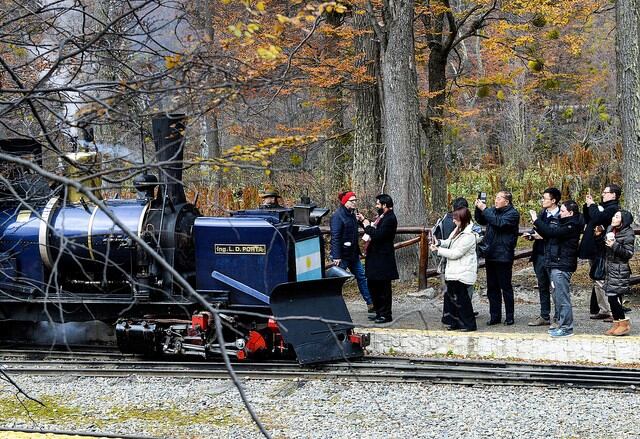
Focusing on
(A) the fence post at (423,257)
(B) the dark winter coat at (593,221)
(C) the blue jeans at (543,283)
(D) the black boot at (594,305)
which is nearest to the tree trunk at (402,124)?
(A) the fence post at (423,257)

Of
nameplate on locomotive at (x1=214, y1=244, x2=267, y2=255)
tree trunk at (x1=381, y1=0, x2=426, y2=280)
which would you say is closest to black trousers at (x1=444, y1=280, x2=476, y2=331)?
nameplate on locomotive at (x1=214, y1=244, x2=267, y2=255)

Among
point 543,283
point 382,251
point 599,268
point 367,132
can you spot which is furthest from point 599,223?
point 367,132

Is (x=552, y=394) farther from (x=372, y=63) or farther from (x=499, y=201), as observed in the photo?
(x=372, y=63)

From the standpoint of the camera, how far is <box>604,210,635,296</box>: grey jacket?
34.7 feet

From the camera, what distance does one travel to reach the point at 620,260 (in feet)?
34.9

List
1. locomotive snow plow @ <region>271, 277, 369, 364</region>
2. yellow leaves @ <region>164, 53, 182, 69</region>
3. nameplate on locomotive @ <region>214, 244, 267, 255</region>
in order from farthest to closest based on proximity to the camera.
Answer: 1. nameplate on locomotive @ <region>214, 244, 267, 255</region>
2. locomotive snow plow @ <region>271, 277, 369, 364</region>
3. yellow leaves @ <region>164, 53, 182, 69</region>

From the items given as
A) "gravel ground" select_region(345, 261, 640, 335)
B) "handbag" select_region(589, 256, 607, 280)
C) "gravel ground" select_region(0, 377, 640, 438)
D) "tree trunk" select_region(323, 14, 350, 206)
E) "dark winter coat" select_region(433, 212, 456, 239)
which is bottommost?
"gravel ground" select_region(0, 377, 640, 438)

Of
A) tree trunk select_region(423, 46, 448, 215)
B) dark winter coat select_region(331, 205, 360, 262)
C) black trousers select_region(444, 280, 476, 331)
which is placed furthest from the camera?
tree trunk select_region(423, 46, 448, 215)

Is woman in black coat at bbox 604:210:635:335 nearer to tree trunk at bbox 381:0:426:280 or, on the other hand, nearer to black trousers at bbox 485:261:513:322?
black trousers at bbox 485:261:513:322

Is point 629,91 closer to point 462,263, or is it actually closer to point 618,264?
point 618,264

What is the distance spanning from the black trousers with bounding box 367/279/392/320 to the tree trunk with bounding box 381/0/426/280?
12.9 ft

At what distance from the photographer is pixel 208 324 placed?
10281 mm

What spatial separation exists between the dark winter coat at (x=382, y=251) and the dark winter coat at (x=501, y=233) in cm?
135

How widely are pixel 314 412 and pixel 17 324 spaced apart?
6.48 metres
